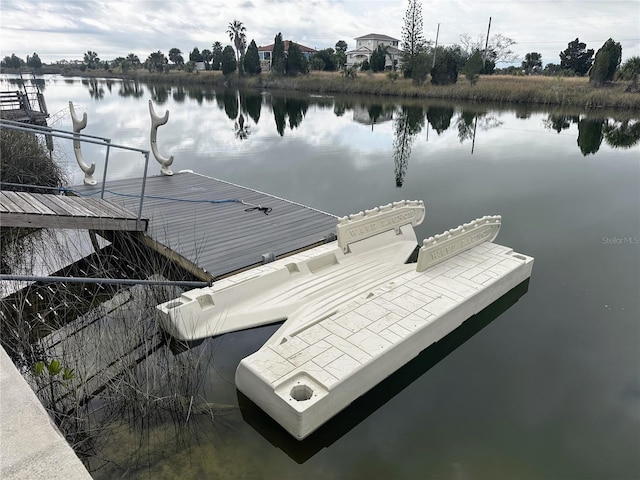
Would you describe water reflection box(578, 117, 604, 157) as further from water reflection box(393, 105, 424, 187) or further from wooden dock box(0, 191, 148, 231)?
wooden dock box(0, 191, 148, 231)

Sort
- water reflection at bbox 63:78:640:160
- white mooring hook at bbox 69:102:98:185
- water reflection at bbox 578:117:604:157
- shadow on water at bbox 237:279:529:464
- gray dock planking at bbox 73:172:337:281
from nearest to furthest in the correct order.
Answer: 1. shadow on water at bbox 237:279:529:464
2. gray dock planking at bbox 73:172:337:281
3. white mooring hook at bbox 69:102:98:185
4. water reflection at bbox 578:117:604:157
5. water reflection at bbox 63:78:640:160

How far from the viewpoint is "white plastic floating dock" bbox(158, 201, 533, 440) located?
3369 mm

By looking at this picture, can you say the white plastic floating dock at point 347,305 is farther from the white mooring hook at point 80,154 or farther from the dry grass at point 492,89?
the dry grass at point 492,89

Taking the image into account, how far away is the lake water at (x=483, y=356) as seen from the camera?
10.4ft

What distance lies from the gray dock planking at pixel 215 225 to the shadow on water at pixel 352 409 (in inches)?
74.9

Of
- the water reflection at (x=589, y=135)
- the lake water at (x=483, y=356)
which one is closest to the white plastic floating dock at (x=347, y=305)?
the lake water at (x=483, y=356)

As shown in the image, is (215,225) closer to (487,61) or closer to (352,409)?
(352,409)

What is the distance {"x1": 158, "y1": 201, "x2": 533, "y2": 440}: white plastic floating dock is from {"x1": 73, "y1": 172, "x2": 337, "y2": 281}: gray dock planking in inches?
16.1

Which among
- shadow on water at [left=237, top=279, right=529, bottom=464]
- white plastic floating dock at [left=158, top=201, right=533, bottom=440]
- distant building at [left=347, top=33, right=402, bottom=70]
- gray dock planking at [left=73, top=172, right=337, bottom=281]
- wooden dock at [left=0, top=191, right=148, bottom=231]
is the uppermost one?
distant building at [left=347, top=33, right=402, bottom=70]

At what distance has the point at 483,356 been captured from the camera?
452 centimetres

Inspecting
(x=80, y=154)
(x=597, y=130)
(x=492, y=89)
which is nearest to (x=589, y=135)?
(x=597, y=130)

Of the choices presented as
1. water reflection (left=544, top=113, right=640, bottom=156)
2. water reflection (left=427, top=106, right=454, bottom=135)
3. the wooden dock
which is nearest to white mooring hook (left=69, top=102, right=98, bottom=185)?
the wooden dock

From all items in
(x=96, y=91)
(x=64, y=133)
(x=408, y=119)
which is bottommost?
(x=408, y=119)

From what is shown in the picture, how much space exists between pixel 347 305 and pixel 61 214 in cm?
335
